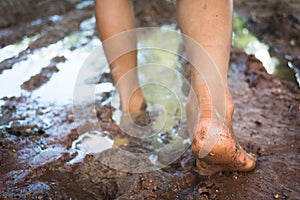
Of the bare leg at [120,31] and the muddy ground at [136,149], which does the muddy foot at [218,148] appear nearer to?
the muddy ground at [136,149]

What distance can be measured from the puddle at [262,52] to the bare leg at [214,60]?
1035mm

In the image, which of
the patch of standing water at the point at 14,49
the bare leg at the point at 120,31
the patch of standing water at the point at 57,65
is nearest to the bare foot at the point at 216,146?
the bare leg at the point at 120,31

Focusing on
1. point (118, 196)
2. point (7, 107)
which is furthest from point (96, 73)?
point (118, 196)

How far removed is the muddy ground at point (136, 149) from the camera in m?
1.31

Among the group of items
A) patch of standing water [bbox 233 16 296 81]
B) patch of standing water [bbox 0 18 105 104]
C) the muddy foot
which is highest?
the muddy foot

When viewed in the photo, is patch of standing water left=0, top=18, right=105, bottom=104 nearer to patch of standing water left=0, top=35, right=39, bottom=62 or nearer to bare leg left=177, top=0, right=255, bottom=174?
patch of standing water left=0, top=35, right=39, bottom=62

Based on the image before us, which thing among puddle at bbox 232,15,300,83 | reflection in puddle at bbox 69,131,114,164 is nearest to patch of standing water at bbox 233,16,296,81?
puddle at bbox 232,15,300,83

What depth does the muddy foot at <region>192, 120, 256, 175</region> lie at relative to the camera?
1206 mm

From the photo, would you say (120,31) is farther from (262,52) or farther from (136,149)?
(262,52)

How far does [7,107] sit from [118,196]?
91 centimetres

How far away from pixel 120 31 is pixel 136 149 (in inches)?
20.4

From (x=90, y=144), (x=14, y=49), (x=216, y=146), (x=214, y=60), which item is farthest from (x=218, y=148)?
(x=14, y=49)

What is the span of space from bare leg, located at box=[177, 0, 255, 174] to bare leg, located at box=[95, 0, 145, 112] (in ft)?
1.11

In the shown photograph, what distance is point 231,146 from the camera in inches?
48.8
